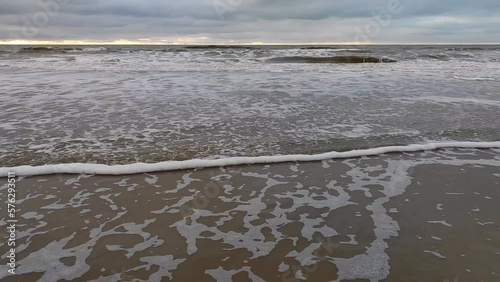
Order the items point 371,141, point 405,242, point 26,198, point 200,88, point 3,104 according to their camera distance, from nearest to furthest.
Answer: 1. point 405,242
2. point 26,198
3. point 371,141
4. point 3,104
5. point 200,88

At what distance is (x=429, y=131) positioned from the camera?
7.39 metres

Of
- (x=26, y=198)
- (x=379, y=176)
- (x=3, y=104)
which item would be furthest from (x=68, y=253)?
(x=3, y=104)

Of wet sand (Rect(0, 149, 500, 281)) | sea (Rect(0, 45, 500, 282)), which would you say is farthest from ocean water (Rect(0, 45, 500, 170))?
wet sand (Rect(0, 149, 500, 281))

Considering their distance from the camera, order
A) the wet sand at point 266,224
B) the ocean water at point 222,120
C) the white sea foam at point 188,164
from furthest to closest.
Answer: the ocean water at point 222,120 < the white sea foam at point 188,164 < the wet sand at point 266,224

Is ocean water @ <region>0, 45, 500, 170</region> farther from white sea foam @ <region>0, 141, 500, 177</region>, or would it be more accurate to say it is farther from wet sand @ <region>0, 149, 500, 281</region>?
wet sand @ <region>0, 149, 500, 281</region>

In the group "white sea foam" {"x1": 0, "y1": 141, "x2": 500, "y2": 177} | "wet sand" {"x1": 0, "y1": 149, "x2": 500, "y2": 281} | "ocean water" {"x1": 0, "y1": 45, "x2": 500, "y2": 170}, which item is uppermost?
"ocean water" {"x1": 0, "y1": 45, "x2": 500, "y2": 170}

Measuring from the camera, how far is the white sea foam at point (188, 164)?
5098 millimetres

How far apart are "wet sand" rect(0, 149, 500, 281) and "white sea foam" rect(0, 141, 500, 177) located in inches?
6.2

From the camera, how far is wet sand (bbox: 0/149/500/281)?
304 cm

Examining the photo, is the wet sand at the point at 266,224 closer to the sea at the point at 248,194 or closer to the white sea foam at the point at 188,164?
the sea at the point at 248,194

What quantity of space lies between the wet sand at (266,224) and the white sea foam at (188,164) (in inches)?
6.2

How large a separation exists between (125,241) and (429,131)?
6.13m

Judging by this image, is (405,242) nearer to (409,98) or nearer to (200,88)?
(409,98)

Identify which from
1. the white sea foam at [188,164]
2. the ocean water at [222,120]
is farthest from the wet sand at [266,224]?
the ocean water at [222,120]
